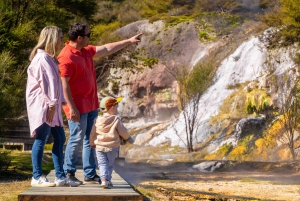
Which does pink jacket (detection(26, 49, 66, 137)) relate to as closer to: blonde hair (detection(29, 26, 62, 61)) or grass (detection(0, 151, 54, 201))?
blonde hair (detection(29, 26, 62, 61))

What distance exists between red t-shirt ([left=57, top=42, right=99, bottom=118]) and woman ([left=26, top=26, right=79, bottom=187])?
26cm

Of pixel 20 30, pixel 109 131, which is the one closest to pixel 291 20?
pixel 20 30

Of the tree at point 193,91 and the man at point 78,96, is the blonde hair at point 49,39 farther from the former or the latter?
the tree at point 193,91

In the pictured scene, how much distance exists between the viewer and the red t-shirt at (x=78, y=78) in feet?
21.7

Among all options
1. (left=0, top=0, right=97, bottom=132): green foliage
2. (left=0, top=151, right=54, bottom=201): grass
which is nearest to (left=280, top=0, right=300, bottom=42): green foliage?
(left=0, top=0, right=97, bottom=132): green foliage

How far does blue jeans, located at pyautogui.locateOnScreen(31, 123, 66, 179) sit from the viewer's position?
6234mm

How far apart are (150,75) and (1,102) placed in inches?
963

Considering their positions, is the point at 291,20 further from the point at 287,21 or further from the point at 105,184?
the point at 105,184

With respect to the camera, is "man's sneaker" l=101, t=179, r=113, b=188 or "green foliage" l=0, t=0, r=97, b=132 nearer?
"man's sneaker" l=101, t=179, r=113, b=188

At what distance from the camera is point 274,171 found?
658 inches

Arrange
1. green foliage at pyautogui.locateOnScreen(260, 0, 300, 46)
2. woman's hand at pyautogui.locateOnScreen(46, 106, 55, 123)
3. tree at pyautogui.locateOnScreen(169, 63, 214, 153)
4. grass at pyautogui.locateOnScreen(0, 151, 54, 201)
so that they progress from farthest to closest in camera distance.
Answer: green foliage at pyautogui.locateOnScreen(260, 0, 300, 46) → tree at pyautogui.locateOnScreen(169, 63, 214, 153) → grass at pyautogui.locateOnScreen(0, 151, 54, 201) → woman's hand at pyautogui.locateOnScreen(46, 106, 55, 123)

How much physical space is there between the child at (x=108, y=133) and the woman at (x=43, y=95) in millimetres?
435

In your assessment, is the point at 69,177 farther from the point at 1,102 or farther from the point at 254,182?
the point at 254,182

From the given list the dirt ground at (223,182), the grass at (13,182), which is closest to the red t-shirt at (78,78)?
the grass at (13,182)
